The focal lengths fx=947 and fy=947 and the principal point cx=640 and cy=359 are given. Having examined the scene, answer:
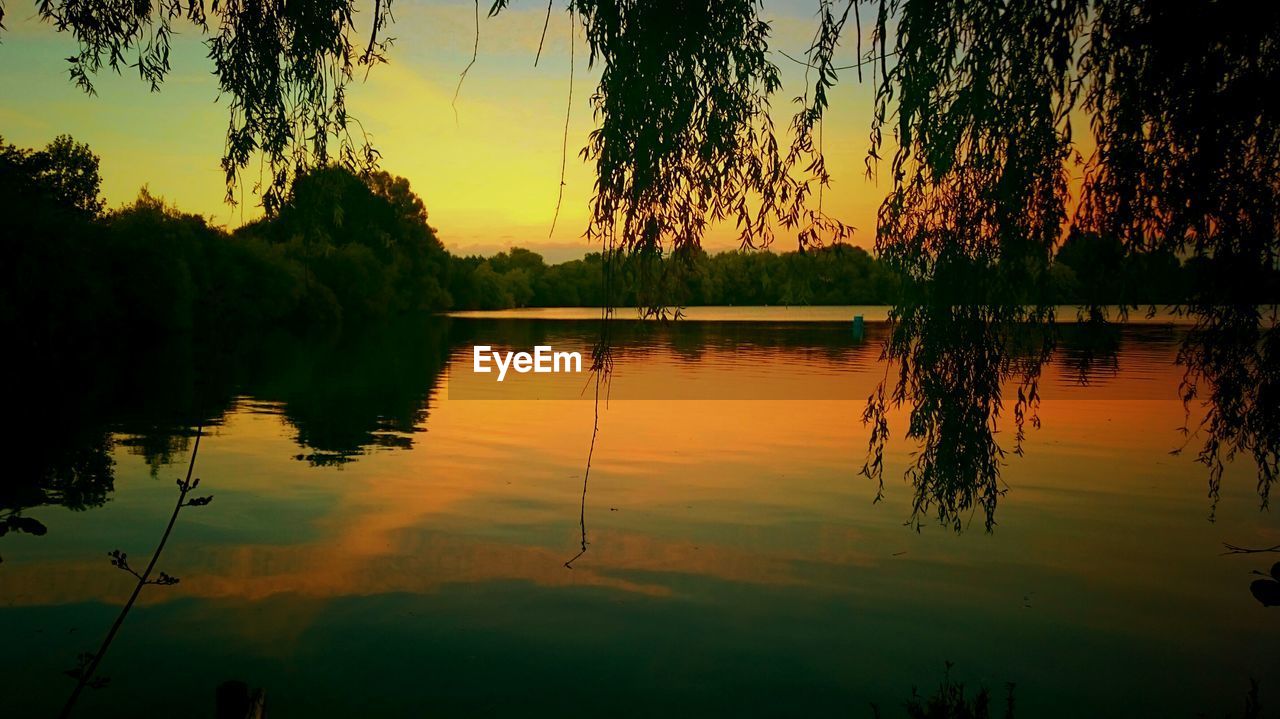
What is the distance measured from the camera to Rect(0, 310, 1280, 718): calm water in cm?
659

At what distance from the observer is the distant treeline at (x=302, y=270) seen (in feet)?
16.9

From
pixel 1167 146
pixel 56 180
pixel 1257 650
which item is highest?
pixel 56 180

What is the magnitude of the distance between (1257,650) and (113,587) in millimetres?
9428

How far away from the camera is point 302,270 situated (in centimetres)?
6091

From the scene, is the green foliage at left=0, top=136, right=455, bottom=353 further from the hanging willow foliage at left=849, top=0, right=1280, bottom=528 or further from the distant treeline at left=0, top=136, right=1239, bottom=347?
the hanging willow foliage at left=849, top=0, right=1280, bottom=528

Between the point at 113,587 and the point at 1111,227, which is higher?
the point at 1111,227

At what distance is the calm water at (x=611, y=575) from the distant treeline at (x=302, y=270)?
1.08 metres

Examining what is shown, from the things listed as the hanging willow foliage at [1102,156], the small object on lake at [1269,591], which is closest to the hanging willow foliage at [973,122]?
the hanging willow foliage at [1102,156]

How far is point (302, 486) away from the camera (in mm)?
12820

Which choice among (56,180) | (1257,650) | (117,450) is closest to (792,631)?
(1257,650)

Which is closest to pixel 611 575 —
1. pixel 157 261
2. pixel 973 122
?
pixel 973 122

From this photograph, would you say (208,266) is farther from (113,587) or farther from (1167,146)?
(1167,146)

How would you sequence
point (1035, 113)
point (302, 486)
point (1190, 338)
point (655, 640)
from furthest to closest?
point (302, 486)
point (655, 640)
point (1190, 338)
point (1035, 113)

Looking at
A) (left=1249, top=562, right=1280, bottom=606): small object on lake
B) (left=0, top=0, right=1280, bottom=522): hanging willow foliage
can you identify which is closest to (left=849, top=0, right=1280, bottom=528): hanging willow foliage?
(left=0, top=0, right=1280, bottom=522): hanging willow foliage
